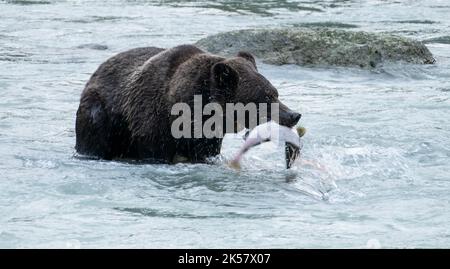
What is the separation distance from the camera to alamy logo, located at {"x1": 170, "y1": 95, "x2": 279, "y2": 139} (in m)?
8.55

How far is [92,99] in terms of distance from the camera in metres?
9.02

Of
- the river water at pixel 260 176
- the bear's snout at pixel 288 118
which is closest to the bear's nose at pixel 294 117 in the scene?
the bear's snout at pixel 288 118

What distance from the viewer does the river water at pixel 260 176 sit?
23.1 ft

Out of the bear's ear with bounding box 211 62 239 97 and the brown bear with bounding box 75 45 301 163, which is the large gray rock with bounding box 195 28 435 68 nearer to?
the brown bear with bounding box 75 45 301 163

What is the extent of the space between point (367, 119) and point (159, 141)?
3.06 meters

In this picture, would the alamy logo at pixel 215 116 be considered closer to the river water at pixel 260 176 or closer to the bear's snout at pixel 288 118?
the bear's snout at pixel 288 118

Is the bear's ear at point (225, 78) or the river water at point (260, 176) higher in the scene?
the bear's ear at point (225, 78)

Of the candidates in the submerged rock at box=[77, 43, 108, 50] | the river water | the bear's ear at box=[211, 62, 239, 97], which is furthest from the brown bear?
the submerged rock at box=[77, 43, 108, 50]

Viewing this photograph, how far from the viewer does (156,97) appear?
28.6 feet

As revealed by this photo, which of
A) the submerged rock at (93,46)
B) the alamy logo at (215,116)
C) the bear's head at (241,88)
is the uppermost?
the bear's head at (241,88)

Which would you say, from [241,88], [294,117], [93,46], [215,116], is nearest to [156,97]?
[215,116]

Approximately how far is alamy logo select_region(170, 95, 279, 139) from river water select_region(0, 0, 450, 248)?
36cm

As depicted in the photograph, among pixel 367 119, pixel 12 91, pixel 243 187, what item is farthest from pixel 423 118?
pixel 12 91

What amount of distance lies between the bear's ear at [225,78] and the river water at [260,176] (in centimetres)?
67
